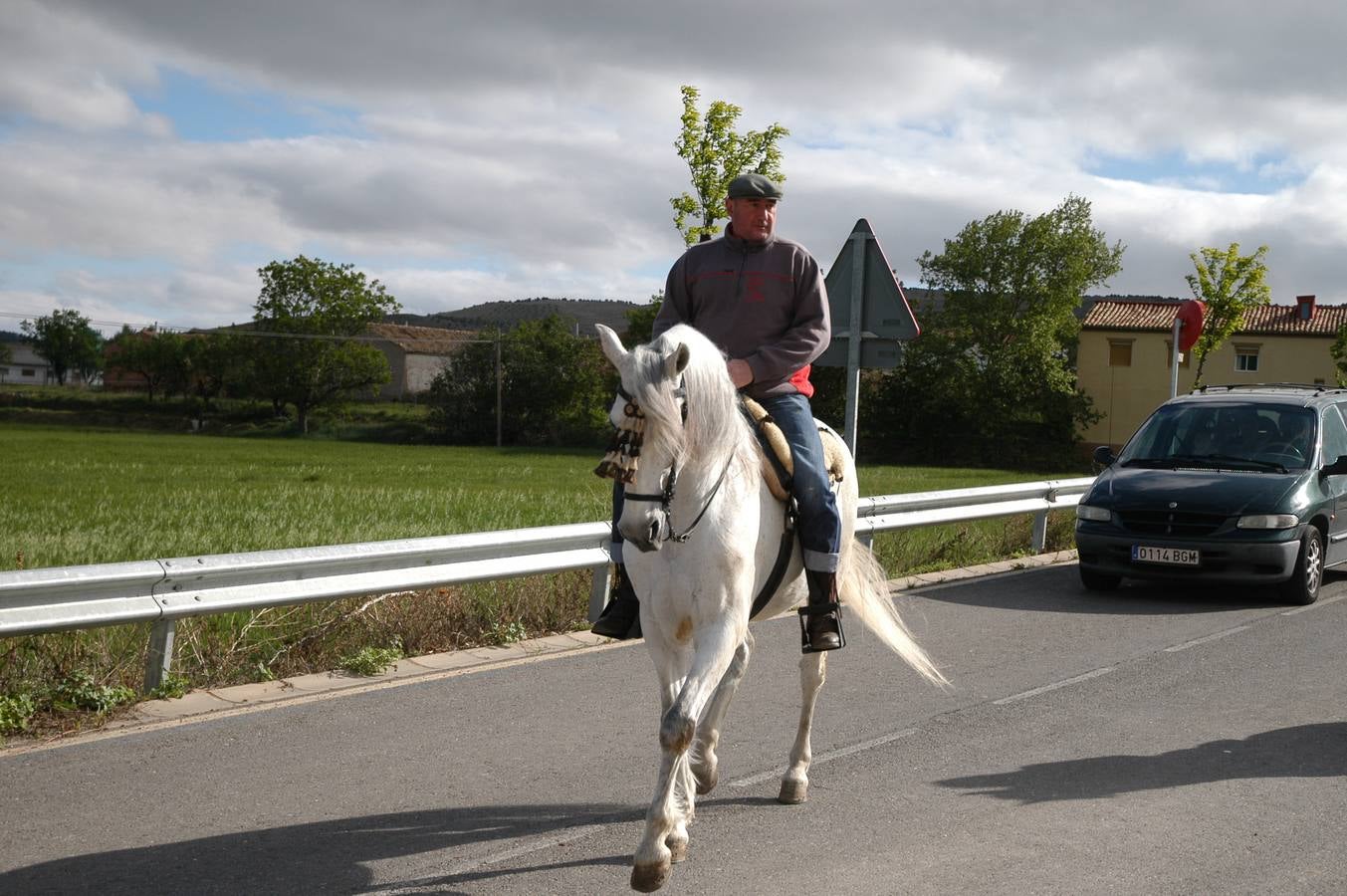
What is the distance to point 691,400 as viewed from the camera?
4.40 metres

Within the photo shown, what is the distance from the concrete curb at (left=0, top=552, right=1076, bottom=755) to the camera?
258 inches

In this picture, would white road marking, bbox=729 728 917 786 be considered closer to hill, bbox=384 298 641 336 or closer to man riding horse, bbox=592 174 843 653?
man riding horse, bbox=592 174 843 653

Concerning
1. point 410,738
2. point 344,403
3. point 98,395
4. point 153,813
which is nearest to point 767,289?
point 410,738

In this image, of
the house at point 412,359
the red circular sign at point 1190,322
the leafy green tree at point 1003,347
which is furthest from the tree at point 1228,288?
the house at point 412,359

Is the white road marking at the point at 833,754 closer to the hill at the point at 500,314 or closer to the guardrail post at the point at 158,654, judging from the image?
the guardrail post at the point at 158,654

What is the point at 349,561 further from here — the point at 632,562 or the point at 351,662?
the point at 632,562

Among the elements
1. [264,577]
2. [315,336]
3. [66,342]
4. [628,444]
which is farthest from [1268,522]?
[66,342]

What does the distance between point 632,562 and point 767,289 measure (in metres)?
1.41

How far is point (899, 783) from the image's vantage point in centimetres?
583

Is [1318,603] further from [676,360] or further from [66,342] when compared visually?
[66,342]

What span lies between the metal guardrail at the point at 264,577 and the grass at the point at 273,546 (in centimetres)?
41

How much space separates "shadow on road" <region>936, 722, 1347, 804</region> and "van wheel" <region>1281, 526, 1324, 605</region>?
16.9ft

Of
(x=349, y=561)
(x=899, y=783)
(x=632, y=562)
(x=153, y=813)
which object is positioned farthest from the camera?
(x=349, y=561)

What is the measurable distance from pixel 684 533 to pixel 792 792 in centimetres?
158
